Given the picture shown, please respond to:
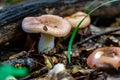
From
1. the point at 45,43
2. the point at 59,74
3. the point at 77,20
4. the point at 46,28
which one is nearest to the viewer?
the point at 59,74

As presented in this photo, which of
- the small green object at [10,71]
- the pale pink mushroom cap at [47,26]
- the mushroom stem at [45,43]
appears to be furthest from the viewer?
the mushroom stem at [45,43]

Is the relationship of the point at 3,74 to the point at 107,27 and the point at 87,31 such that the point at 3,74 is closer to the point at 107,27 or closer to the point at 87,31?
the point at 87,31

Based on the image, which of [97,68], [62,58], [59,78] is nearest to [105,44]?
[62,58]

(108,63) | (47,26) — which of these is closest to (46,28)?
Result: (47,26)

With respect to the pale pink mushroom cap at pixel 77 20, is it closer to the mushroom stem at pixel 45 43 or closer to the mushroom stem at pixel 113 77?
the mushroom stem at pixel 45 43

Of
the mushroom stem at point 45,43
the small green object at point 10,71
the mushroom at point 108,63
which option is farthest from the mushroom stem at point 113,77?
the mushroom stem at point 45,43

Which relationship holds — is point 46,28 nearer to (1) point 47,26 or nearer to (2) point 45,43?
(1) point 47,26
